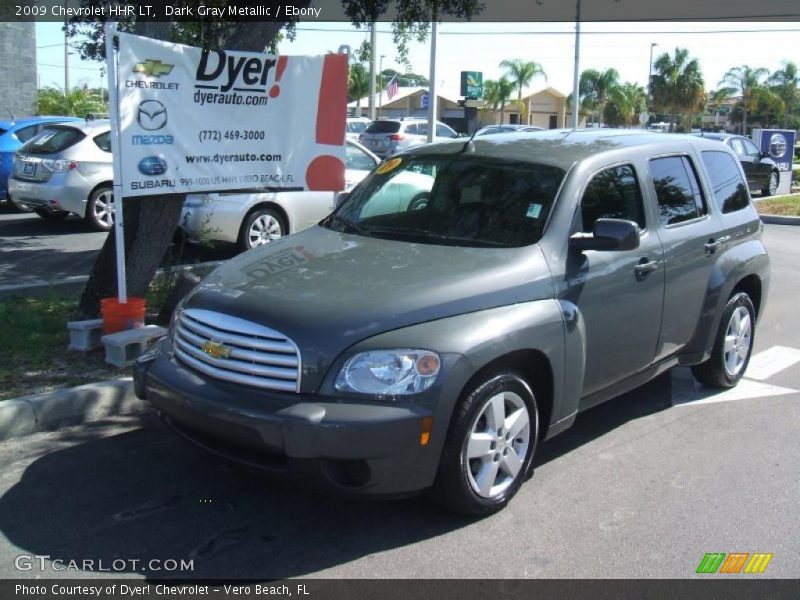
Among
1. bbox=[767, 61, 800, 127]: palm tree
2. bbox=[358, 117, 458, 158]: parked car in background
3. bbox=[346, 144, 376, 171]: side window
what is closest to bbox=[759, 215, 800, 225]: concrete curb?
bbox=[346, 144, 376, 171]: side window

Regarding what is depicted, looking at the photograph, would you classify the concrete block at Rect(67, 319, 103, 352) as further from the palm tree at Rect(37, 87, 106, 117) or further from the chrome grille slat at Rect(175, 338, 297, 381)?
the palm tree at Rect(37, 87, 106, 117)

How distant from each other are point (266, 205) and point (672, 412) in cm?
643

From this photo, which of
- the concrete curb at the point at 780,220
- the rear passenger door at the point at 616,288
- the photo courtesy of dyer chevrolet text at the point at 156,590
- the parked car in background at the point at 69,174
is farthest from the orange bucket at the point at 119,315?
the concrete curb at the point at 780,220

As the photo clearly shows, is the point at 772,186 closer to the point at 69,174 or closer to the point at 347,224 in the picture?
the point at 69,174

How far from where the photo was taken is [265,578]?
3.43 metres

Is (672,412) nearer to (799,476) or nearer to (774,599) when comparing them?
(799,476)


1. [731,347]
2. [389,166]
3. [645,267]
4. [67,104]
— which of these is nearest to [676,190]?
[645,267]

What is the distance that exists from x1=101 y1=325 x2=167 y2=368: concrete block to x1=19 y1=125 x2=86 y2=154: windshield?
724 centimetres

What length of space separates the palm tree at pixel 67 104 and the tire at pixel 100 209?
23464 mm

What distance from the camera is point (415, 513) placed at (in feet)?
13.3

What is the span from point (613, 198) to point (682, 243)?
0.64 metres

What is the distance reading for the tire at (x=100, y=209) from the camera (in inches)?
477

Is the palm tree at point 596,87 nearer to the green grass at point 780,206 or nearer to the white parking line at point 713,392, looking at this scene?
the green grass at point 780,206

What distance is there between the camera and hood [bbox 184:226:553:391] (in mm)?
3631
